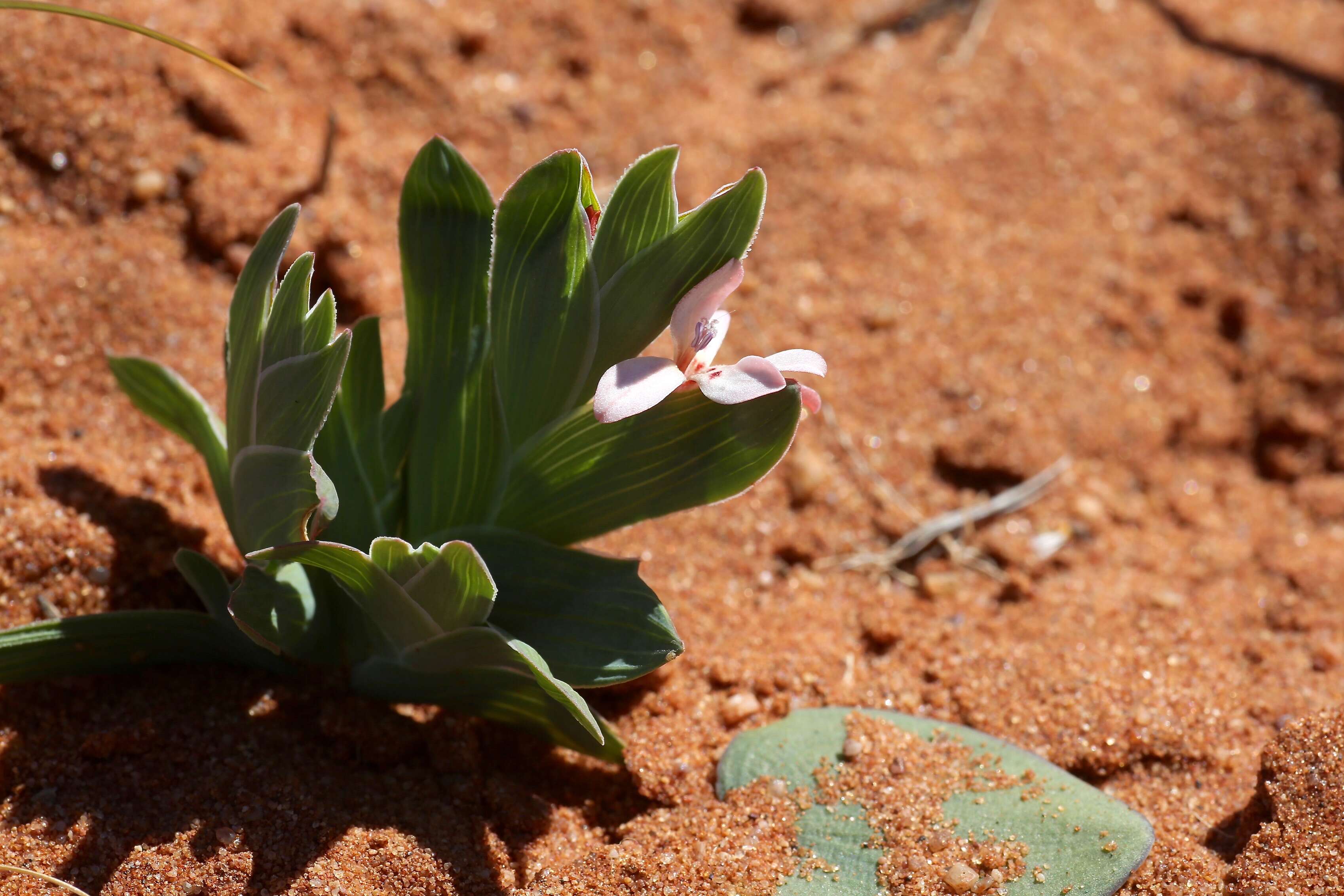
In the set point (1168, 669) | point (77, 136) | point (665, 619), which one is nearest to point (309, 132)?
point (77, 136)

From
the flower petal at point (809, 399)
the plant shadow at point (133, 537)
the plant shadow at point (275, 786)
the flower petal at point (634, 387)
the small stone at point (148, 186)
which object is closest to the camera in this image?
the flower petal at point (634, 387)

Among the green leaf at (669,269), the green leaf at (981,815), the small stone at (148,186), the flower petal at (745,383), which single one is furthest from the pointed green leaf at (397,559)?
the small stone at (148,186)

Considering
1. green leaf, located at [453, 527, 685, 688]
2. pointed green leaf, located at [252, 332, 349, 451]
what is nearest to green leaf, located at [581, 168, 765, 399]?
green leaf, located at [453, 527, 685, 688]

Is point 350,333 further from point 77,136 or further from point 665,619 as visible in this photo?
point 77,136

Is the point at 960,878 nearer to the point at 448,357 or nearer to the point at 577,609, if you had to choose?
the point at 577,609

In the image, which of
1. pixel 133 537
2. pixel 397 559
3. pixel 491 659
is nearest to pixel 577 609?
pixel 491 659

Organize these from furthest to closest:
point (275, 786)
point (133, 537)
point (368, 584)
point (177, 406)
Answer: point (133, 537) → point (177, 406) → point (275, 786) → point (368, 584)

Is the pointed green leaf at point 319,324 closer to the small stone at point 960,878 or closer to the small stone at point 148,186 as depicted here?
the small stone at point 960,878
